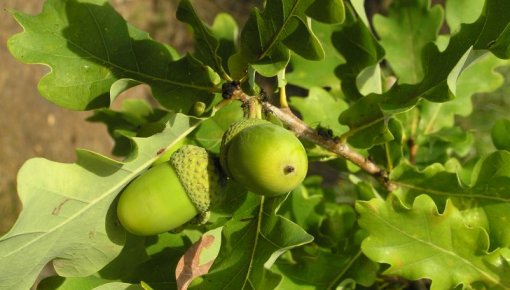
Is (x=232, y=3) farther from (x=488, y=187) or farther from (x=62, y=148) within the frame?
(x=488, y=187)

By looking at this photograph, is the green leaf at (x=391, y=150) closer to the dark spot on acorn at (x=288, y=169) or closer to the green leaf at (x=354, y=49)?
the green leaf at (x=354, y=49)

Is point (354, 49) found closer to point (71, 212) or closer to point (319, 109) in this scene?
point (319, 109)

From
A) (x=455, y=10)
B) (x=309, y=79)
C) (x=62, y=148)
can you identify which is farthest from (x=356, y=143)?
(x=62, y=148)

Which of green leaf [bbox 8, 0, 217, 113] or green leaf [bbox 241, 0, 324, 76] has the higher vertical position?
green leaf [bbox 241, 0, 324, 76]

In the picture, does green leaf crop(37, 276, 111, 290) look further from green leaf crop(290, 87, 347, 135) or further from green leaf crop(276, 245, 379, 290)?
green leaf crop(290, 87, 347, 135)

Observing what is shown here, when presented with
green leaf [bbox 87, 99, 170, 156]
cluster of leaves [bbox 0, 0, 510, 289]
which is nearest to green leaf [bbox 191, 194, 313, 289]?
cluster of leaves [bbox 0, 0, 510, 289]

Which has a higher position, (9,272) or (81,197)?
(81,197)
